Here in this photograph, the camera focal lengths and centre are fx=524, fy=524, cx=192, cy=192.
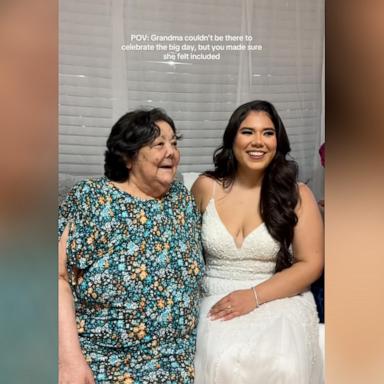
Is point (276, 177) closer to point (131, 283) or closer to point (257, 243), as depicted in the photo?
point (257, 243)

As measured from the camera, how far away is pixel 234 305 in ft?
3.11

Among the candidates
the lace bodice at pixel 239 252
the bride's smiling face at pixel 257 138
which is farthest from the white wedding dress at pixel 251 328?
the bride's smiling face at pixel 257 138

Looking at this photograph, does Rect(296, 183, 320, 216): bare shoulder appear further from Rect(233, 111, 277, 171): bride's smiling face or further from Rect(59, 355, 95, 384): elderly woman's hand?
Rect(59, 355, 95, 384): elderly woman's hand

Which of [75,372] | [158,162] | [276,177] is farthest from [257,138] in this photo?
[75,372]

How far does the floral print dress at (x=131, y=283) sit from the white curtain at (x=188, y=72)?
9cm

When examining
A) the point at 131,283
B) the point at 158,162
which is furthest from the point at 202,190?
the point at 131,283

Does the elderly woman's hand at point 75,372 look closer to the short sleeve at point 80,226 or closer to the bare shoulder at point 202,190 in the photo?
the short sleeve at point 80,226

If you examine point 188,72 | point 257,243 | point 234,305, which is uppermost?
point 188,72

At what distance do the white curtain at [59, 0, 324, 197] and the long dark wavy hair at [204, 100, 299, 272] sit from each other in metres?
0.01

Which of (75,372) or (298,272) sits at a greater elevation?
(298,272)

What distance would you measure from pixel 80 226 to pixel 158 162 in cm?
18

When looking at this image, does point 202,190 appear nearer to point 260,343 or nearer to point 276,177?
point 276,177

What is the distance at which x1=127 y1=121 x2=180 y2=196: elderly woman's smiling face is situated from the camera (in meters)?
0.93
